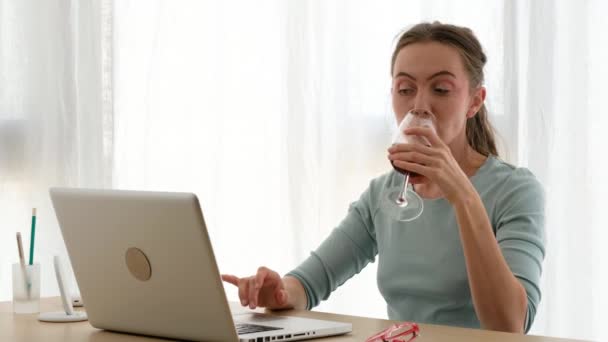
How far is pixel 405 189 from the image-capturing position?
70.6 inches

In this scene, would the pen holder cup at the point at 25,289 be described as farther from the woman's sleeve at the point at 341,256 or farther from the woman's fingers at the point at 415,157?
the woman's fingers at the point at 415,157

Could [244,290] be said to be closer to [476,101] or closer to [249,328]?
[249,328]

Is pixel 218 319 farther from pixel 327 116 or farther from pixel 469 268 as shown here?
pixel 327 116

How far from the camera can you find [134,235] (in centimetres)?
136

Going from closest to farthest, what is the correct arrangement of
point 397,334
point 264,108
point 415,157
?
point 397,334 → point 415,157 → point 264,108

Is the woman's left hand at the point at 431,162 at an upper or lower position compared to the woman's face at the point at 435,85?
lower

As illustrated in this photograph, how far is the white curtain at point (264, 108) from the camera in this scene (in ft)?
8.20

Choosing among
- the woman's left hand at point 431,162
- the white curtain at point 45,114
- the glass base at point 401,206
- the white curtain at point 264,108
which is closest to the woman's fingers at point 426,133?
the woman's left hand at point 431,162

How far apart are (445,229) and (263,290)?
416mm

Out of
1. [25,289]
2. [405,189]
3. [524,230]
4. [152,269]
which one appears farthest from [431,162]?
[25,289]

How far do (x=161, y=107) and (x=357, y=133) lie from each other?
0.66 metres

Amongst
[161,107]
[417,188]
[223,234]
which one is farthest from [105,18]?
[417,188]

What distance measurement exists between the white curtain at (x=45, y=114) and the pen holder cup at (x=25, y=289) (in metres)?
1.15

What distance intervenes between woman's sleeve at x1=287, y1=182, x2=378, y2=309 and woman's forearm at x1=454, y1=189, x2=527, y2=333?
393 millimetres
